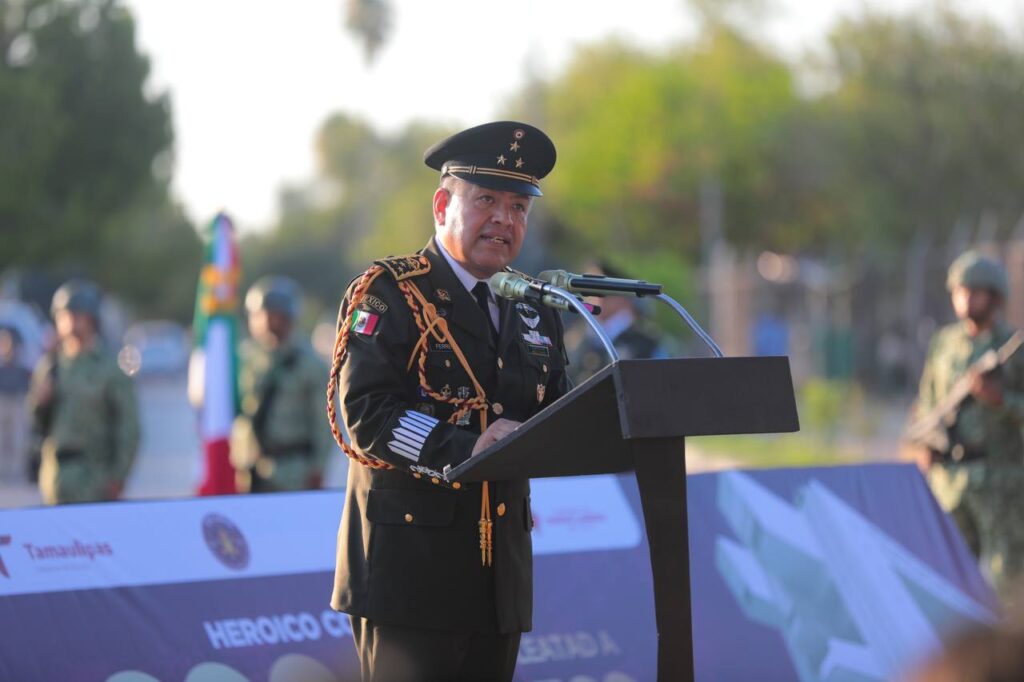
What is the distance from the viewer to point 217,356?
10.8 m

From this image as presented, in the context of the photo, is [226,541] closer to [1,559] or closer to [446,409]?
[1,559]

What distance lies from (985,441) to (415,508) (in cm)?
478

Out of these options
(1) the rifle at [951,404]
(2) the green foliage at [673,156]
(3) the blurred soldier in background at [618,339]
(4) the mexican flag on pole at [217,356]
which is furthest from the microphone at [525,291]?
(2) the green foliage at [673,156]

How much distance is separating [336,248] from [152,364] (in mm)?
Result: 53733

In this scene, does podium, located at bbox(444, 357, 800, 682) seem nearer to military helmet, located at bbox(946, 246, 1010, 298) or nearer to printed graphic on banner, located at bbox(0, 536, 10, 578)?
printed graphic on banner, located at bbox(0, 536, 10, 578)

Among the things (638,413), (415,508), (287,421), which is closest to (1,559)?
(415,508)

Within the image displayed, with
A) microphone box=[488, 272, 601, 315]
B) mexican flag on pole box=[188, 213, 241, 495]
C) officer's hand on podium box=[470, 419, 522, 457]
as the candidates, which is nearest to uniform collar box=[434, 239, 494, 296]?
microphone box=[488, 272, 601, 315]

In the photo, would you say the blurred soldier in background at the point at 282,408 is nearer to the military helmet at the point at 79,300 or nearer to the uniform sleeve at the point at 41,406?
the military helmet at the point at 79,300

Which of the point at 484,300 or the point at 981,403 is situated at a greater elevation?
the point at 484,300

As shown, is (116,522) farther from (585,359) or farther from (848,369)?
(848,369)

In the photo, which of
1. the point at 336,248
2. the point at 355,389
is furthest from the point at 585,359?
the point at 336,248

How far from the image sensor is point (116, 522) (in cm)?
541

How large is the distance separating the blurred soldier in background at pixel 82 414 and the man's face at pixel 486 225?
17.8ft

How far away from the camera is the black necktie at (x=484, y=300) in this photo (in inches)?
152
